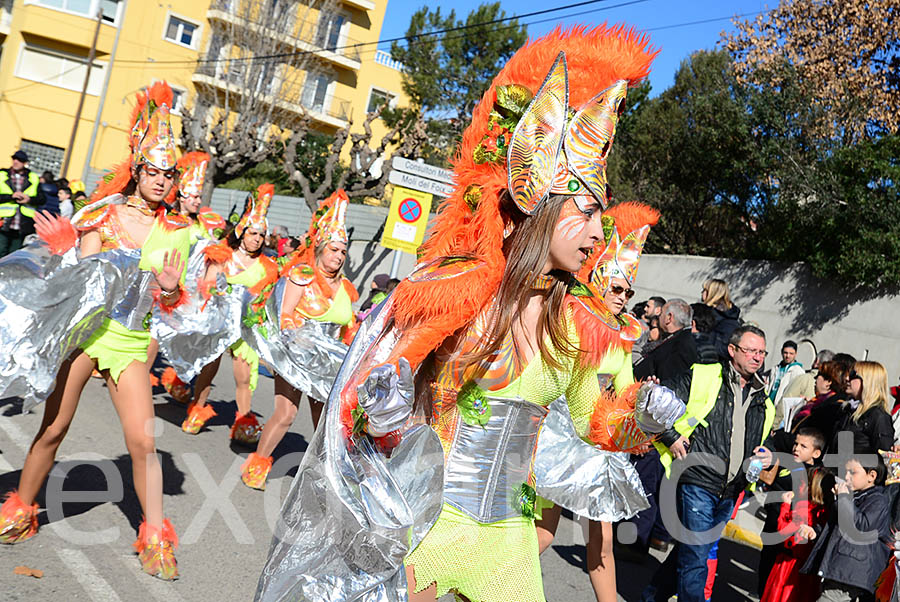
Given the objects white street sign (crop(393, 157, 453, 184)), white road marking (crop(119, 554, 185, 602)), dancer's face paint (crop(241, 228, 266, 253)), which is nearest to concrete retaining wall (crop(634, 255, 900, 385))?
white street sign (crop(393, 157, 453, 184))

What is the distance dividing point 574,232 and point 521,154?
11.4 inches

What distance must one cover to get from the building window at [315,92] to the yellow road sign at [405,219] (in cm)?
2891

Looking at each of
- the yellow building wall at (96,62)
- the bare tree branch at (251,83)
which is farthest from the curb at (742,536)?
the yellow building wall at (96,62)

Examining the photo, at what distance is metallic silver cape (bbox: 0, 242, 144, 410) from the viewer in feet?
14.6

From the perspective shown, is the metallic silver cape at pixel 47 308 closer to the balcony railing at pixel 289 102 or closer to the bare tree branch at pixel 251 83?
the bare tree branch at pixel 251 83

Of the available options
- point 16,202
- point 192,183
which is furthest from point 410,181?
point 16,202

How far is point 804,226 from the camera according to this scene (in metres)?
14.4

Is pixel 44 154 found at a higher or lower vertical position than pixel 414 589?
lower

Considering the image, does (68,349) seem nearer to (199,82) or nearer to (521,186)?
(521,186)

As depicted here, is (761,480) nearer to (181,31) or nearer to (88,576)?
(88,576)

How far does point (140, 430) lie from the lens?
14.5ft

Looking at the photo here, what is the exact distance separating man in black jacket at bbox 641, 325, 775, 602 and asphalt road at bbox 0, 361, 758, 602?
894 mm

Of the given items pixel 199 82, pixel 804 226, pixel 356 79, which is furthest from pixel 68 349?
pixel 356 79

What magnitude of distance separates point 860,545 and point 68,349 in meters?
4.59
